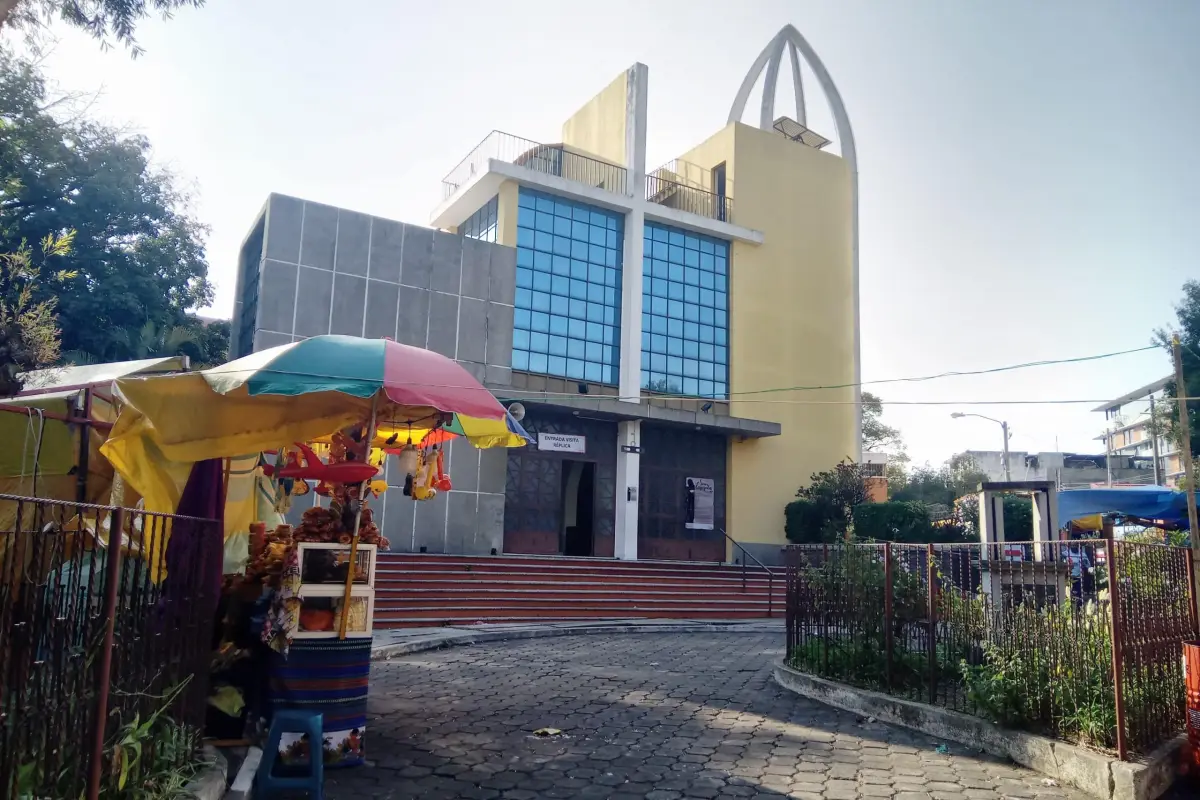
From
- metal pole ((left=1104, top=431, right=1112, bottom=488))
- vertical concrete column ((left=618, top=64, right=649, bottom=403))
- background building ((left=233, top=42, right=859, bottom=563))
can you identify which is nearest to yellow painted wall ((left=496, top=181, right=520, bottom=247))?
background building ((left=233, top=42, right=859, bottom=563))

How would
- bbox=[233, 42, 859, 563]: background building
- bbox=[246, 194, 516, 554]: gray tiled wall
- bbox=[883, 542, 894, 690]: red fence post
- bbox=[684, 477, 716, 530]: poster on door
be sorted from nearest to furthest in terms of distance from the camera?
1. bbox=[883, 542, 894, 690]: red fence post
2. bbox=[246, 194, 516, 554]: gray tiled wall
3. bbox=[233, 42, 859, 563]: background building
4. bbox=[684, 477, 716, 530]: poster on door

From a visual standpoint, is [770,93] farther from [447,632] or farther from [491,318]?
[447,632]

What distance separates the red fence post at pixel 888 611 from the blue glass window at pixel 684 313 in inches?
Answer: 678

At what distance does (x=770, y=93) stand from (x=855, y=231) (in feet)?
18.9

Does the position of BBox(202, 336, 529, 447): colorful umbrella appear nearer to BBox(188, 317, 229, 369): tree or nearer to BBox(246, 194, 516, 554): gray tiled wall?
BBox(246, 194, 516, 554): gray tiled wall

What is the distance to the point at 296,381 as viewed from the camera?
6.04 meters

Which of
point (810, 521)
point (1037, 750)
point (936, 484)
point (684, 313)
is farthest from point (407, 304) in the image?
point (936, 484)

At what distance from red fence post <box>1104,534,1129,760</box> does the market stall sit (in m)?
4.60

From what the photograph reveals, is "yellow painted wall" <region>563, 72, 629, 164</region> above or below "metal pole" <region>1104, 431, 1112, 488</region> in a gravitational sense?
above

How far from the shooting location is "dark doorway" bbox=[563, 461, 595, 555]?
2464cm

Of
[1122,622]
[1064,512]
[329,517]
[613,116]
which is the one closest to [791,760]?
[1122,622]

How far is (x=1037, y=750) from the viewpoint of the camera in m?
6.30

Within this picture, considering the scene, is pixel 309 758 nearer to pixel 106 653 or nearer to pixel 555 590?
pixel 106 653

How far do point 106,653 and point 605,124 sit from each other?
2558 centimetres
